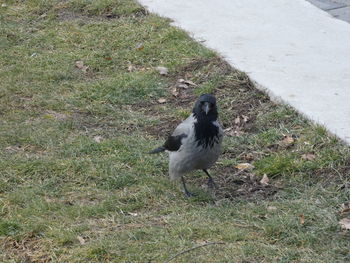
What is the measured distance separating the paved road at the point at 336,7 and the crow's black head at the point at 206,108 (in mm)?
4009

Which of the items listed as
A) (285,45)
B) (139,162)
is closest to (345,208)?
(139,162)

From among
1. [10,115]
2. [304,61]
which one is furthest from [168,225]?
[304,61]

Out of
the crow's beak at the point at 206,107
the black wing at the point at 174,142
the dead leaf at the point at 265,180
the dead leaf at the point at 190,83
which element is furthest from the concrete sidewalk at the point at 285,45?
the black wing at the point at 174,142

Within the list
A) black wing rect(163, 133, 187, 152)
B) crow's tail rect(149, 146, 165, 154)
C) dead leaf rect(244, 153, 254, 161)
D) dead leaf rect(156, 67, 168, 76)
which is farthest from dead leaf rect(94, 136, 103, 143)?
dead leaf rect(156, 67, 168, 76)

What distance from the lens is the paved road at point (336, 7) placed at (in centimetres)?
970

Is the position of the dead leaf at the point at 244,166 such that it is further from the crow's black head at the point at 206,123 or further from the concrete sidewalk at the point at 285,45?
the concrete sidewalk at the point at 285,45

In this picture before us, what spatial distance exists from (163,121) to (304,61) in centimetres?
172

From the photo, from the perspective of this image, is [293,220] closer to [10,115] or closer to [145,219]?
[145,219]

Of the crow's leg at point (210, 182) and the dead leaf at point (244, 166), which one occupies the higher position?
the dead leaf at point (244, 166)

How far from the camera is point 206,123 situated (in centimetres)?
607

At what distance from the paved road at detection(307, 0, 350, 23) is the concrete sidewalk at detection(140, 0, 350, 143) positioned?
0.17 metres

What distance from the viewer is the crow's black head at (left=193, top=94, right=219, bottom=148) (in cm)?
604

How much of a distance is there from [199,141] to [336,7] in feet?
15.2

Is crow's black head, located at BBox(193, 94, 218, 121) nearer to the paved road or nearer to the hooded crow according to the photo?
the hooded crow
